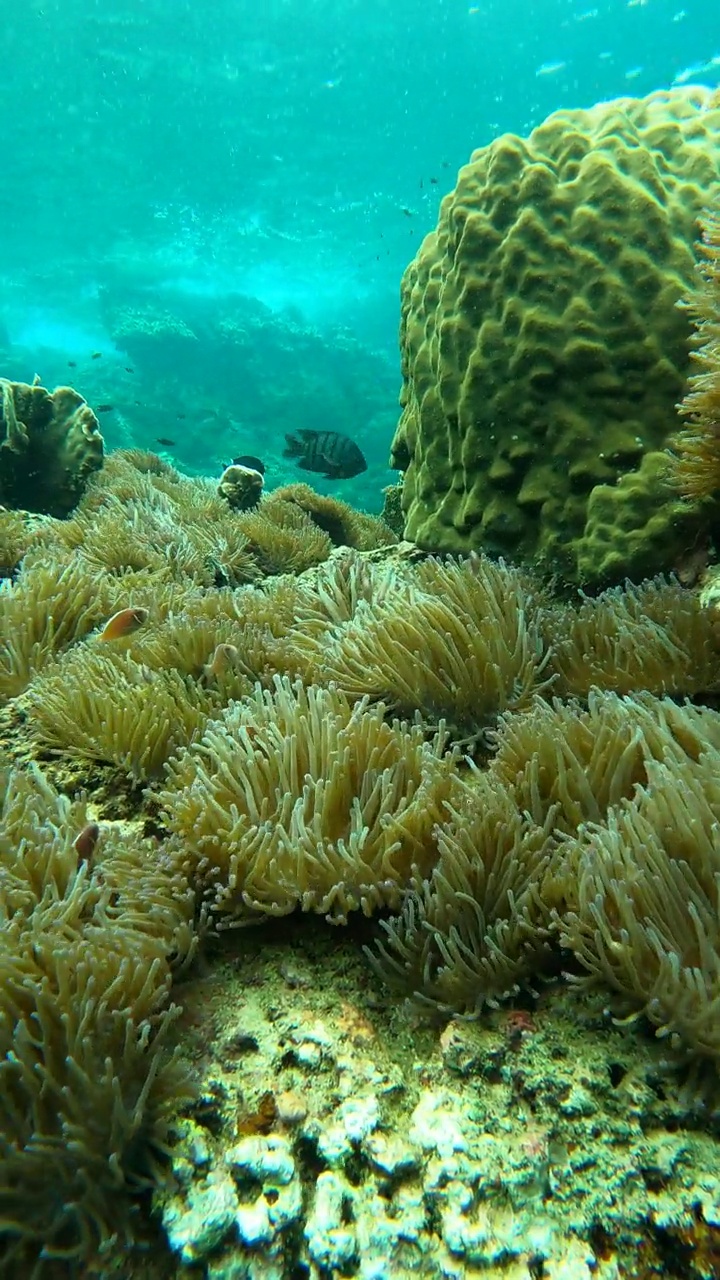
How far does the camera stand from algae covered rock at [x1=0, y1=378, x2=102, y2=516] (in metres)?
7.23

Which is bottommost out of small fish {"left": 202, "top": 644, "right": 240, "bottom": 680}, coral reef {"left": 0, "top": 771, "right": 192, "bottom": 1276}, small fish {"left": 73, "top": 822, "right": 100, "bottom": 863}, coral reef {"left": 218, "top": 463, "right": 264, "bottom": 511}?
coral reef {"left": 0, "top": 771, "right": 192, "bottom": 1276}

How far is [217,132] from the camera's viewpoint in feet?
96.5

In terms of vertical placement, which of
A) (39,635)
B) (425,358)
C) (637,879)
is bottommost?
(39,635)

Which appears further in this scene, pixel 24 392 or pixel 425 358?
pixel 24 392

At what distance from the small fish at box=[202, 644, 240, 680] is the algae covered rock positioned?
5.18 meters

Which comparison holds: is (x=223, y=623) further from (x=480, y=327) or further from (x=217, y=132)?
(x=217, y=132)

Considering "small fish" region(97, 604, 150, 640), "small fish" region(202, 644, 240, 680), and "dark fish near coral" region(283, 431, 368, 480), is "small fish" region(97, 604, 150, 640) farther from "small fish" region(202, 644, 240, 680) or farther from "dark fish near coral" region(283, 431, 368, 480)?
"dark fish near coral" region(283, 431, 368, 480)

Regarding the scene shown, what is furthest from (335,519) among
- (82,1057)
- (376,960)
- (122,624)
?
(82,1057)

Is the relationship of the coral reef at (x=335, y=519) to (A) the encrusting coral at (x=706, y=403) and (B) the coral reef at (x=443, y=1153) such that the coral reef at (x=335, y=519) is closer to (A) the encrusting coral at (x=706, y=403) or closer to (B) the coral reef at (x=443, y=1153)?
(A) the encrusting coral at (x=706, y=403)

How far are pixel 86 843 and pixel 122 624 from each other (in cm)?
153

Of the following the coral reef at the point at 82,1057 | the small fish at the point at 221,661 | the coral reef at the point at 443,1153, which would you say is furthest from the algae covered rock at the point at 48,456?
the coral reef at the point at 443,1153

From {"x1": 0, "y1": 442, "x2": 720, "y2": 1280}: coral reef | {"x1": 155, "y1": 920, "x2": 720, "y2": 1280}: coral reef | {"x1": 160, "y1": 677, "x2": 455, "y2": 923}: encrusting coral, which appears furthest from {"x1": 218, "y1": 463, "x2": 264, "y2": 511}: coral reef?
{"x1": 155, "y1": 920, "x2": 720, "y2": 1280}: coral reef

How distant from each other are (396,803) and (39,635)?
2.45 meters

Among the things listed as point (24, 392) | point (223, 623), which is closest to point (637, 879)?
point (223, 623)
